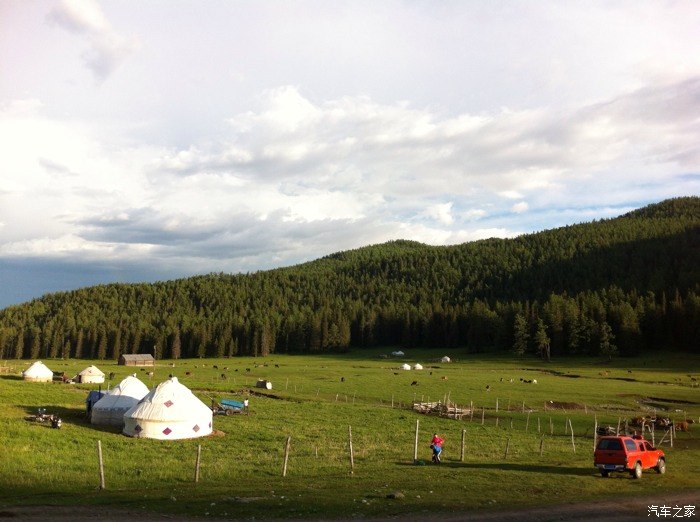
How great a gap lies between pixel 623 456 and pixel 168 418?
30.1m

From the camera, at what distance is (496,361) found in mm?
128125

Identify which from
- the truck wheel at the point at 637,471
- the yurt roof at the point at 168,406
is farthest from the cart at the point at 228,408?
the truck wheel at the point at 637,471

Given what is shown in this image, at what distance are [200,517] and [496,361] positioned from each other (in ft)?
388

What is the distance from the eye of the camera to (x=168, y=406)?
41.1 meters

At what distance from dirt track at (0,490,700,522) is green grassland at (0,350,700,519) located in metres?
0.87

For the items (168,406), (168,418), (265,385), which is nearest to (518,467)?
(168,418)

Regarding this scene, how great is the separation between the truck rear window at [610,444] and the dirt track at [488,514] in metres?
5.70

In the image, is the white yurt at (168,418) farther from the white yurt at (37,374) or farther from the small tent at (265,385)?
the white yurt at (37,374)

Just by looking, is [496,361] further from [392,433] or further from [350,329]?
[392,433]

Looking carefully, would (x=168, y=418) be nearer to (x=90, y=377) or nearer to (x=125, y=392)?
(x=125, y=392)

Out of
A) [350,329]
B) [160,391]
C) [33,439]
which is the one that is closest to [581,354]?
[350,329]

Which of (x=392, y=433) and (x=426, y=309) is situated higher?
(x=426, y=309)

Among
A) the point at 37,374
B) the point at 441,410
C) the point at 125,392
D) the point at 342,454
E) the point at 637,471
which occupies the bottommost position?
the point at 37,374

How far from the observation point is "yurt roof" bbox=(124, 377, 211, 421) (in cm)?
4078
